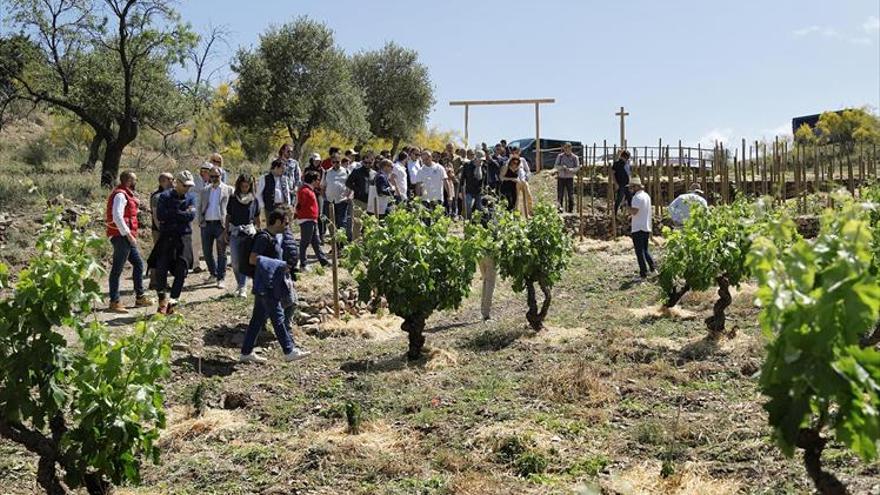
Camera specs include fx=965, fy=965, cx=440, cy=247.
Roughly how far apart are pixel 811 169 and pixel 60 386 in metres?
35.1

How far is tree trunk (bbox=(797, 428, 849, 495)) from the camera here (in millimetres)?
4090

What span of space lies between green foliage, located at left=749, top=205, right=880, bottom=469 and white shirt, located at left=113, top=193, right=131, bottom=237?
28.0 ft

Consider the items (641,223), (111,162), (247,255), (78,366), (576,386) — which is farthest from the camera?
(111,162)

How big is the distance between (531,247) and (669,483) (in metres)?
5.47

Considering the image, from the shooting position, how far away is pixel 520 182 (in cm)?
1745

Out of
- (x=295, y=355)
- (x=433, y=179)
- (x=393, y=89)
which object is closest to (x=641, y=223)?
(x=433, y=179)

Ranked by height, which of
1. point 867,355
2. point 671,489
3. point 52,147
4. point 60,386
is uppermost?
point 52,147

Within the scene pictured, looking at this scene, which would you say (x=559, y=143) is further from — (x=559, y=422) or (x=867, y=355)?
(x=867, y=355)

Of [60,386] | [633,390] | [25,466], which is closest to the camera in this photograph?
[60,386]

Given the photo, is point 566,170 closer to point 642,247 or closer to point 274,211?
point 642,247

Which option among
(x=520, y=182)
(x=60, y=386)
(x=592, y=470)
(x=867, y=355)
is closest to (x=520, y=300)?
(x=520, y=182)

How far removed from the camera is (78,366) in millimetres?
5387

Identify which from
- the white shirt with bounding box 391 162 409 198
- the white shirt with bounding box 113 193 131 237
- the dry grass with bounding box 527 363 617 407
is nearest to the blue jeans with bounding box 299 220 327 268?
the white shirt with bounding box 391 162 409 198

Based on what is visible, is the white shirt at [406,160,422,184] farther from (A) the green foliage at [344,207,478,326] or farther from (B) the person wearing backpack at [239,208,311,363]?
(B) the person wearing backpack at [239,208,311,363]
